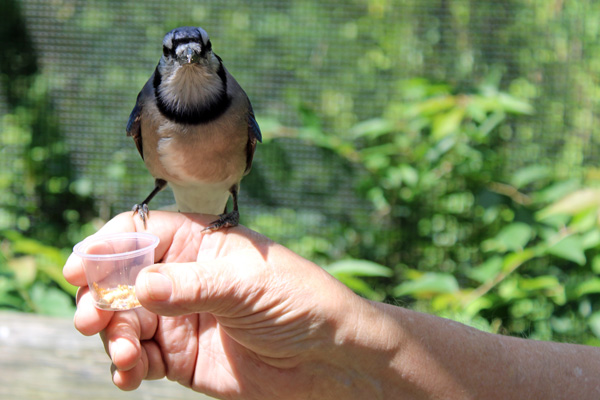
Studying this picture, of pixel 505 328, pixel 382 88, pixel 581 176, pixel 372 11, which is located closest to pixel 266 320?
pixel 505 328

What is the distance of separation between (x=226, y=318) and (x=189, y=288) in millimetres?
171

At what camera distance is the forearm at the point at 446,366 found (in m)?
1.27

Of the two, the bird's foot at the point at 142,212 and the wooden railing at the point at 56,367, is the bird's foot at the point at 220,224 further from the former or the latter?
the wooden railing at the point at 56,367

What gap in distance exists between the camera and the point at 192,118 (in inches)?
64.3

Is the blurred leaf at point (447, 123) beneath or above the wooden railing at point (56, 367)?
above

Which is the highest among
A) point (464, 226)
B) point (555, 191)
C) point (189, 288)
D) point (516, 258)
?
point (189, 288)

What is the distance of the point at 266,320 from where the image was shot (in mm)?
1217

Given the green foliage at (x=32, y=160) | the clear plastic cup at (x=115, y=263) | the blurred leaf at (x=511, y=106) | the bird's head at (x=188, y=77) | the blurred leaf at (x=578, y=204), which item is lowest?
the green foliage at (x=32, y=160)

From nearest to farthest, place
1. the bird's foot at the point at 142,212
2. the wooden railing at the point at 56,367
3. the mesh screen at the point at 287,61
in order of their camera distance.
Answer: the wooden railing at the point at 56,367 → the bird's foot at the point at 142,212 → the mesh screen at the point at 287,61

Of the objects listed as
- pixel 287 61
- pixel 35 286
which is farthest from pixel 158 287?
pixel 287 61

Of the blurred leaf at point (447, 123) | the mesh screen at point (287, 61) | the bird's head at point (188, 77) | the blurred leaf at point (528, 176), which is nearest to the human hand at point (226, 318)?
the bird's head at point (188, 77)

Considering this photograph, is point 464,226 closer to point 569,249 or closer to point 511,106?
point 511,106

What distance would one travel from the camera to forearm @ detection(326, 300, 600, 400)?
127cm

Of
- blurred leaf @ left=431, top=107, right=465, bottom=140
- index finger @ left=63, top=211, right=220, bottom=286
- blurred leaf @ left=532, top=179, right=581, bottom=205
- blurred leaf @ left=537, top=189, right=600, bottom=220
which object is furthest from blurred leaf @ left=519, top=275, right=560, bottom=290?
index finger @ left=63, top=211, right=220, bottom=286
